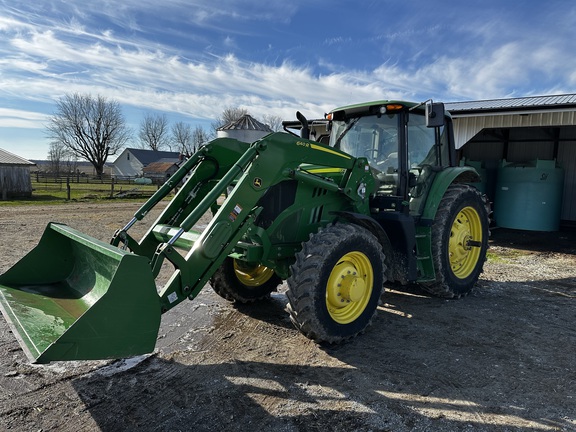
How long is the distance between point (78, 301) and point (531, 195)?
10594 mm

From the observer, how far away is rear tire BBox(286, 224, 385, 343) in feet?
11.9

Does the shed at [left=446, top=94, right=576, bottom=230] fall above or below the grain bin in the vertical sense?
above

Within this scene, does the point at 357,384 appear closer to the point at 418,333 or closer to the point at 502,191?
the point at 418,333

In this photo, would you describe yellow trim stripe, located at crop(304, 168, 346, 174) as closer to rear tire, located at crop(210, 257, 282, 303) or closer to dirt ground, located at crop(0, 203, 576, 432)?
rear tire, located at crop(210, 257, 282, 303)

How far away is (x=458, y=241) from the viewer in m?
5.63

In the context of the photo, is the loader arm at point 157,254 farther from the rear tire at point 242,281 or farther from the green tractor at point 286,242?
the rear tire at point 242,281

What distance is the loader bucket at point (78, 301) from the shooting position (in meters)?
2.57

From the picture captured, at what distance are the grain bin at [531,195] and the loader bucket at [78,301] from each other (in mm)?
10416

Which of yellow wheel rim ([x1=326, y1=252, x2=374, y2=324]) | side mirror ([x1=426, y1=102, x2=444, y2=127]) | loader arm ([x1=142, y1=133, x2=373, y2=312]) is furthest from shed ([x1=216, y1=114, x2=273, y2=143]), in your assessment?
yellow wheel rim ([x1=326, y1=252, x2=374, y2=324])

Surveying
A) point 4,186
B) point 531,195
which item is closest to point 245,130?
point 4,186

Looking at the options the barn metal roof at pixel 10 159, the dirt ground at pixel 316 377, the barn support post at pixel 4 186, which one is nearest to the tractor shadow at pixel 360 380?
the dirt ground at pixel 316 377

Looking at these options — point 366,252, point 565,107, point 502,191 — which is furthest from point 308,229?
point 502,191

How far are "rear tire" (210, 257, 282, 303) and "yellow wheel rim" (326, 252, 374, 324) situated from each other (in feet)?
3.94

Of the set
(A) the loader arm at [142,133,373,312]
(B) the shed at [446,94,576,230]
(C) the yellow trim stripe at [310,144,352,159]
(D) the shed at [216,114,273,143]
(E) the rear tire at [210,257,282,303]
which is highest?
(D) the shed at [216,114,273,143]
